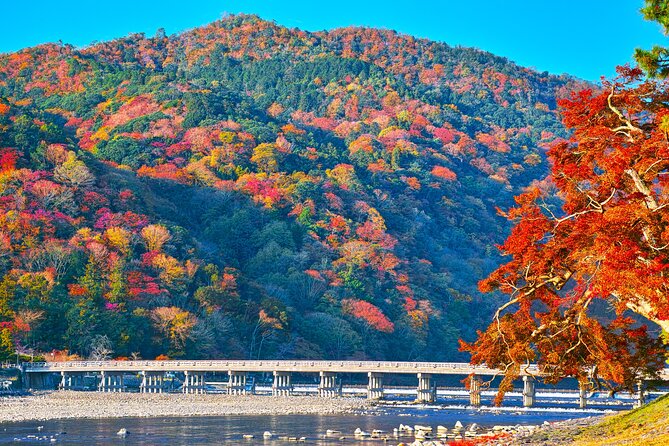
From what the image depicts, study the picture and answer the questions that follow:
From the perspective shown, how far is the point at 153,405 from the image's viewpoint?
2328 inches

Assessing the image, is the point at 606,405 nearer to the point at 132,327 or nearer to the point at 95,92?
the point at 132,327

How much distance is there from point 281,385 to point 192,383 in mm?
6641

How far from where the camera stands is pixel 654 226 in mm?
21984

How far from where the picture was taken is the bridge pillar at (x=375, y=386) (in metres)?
69.9

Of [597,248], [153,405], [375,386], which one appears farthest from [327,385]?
[597,248]

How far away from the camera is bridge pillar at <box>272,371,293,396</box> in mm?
72000

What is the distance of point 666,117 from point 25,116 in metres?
91.8

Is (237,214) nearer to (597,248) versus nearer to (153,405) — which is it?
(153,405)

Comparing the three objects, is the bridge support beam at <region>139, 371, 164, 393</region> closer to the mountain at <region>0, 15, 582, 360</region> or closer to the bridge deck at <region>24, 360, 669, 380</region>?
the bridge deck at <region>24, 360, 669, 380</region>

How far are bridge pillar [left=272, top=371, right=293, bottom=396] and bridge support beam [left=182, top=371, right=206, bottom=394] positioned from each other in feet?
17.6

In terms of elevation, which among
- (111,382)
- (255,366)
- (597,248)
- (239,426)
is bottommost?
(239,426)

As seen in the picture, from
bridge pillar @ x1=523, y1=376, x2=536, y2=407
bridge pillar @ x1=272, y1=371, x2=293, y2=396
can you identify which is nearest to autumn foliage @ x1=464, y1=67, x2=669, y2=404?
bridge pillar @ x1=523, y1=376, x2=536, y2=407

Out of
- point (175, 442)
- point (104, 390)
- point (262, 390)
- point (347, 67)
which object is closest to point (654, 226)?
point (175, 442)

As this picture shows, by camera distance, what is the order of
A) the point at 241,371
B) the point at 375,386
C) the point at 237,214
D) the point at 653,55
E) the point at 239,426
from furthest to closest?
the point at 237,214, the point at 241,371, the point at 375,386, the point at 239,426, the point at 653,55
